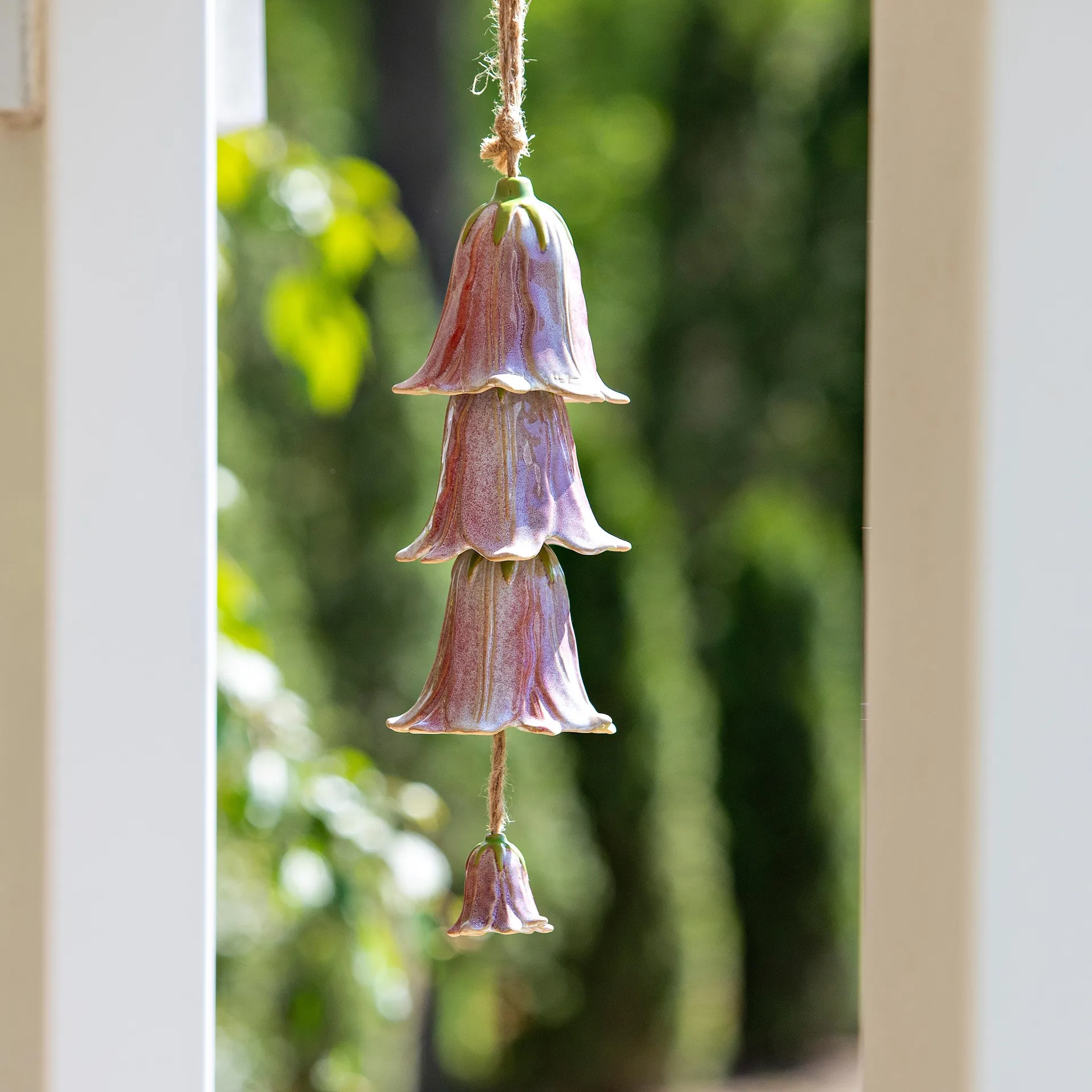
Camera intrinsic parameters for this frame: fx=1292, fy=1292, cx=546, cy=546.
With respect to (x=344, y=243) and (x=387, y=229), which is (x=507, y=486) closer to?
(x=344, y=243)

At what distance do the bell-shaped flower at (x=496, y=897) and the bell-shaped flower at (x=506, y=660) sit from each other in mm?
46

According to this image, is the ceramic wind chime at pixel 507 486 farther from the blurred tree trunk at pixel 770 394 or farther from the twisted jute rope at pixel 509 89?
the blurred tree trunk at pixel 770 394

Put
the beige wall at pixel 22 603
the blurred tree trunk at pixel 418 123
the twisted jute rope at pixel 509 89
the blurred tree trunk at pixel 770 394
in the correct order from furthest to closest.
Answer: the blurred tree trunk at pixel 770 394 < the blurred tree trunk at pixel 418 123 < the beige wall at pixel 22 603 < the twisted jute rope at pixel 509 89

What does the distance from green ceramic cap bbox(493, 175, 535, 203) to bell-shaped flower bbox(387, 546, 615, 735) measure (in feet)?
0.41

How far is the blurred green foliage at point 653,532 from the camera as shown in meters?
1.99

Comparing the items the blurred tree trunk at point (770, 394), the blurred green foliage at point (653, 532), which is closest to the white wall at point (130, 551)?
the blurred green foliage at point (653, 532)

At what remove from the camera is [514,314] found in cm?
44

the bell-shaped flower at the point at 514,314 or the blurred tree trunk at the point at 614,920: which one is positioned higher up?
the bell-shaped flower at the point at 514,314

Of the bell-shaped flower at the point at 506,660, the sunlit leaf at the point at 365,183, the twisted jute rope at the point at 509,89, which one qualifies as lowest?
the bell-shaped flower at the point at 506,660

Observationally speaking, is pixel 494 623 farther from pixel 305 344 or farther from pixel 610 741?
pixel 610 741

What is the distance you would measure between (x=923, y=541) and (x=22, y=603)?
41 centimetres

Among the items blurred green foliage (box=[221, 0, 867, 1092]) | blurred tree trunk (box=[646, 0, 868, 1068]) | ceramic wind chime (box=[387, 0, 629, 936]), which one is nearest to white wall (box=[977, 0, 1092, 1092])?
ceramic wind chime (box=[387, 0, 629, 936])

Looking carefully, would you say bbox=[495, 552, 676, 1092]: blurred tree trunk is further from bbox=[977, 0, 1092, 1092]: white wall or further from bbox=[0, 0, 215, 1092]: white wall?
bbox=[977, 0, 1092, 1092]: white wall

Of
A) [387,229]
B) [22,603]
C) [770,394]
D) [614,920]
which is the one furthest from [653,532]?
[22,603]
